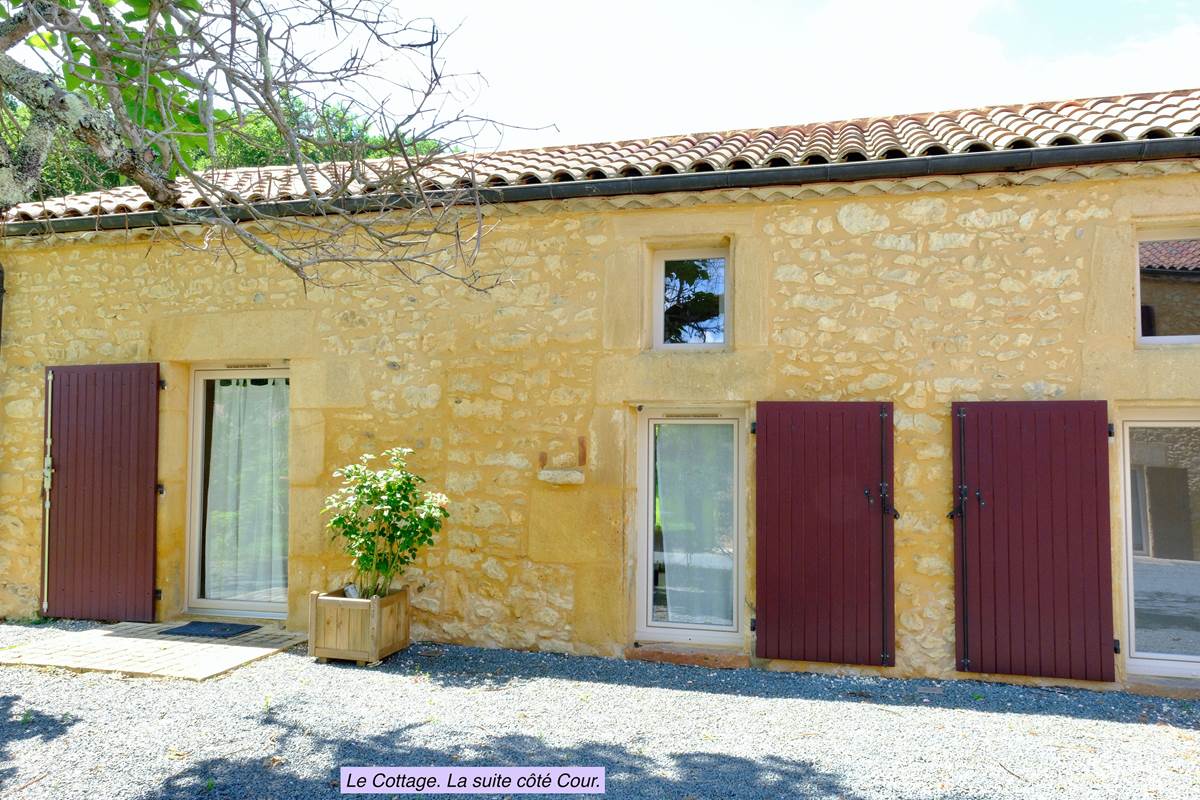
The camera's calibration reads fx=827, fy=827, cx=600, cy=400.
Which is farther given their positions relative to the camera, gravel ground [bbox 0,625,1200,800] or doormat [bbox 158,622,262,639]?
doormat [bbox 158,622,262,639]

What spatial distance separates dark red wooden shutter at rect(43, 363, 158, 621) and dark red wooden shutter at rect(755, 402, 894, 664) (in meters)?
4.48

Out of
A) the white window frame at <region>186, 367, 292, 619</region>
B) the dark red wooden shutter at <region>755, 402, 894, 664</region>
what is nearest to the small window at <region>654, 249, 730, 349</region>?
the dark red wooden shutter at <region>755, 402, 894, 664</region>

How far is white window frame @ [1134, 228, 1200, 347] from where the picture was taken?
4.73 metres

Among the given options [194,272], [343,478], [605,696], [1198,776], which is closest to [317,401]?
[343,478]

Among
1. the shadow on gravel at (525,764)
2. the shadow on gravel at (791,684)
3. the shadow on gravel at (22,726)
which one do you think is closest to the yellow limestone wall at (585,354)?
the shadow on gravel at (791,684)

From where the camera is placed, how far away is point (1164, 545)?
191 inches

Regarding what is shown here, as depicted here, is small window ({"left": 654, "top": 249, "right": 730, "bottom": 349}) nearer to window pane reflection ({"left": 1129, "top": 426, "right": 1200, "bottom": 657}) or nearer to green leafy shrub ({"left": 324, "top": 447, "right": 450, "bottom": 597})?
green leafy shrub ({"left": 324, "top": 447, "right": 450, "bottom": 597})

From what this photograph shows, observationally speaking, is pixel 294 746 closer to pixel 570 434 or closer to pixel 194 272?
pixel 570 434

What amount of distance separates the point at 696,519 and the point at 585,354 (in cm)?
131

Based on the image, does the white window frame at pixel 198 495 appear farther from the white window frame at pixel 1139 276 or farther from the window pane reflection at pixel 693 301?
the white window frame at pixel 1139 276

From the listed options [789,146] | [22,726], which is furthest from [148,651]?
[789,146]

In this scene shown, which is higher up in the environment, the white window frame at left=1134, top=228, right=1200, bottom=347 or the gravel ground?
Answer: the white window frame at left=1134, top=228, right=1200, bottom=347

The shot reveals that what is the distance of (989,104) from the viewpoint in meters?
6.35

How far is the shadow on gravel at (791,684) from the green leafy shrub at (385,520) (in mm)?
583
